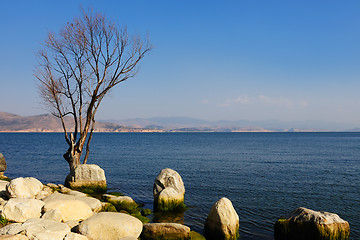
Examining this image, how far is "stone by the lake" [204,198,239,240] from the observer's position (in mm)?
12242

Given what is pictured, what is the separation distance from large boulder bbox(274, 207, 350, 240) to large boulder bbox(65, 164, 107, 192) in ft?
42.3

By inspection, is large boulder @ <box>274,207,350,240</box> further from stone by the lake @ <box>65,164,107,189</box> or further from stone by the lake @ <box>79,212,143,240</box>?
stone by the lake @ <box>65,164,107,189</box>

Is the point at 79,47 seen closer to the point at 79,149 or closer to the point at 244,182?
the point at 79,149

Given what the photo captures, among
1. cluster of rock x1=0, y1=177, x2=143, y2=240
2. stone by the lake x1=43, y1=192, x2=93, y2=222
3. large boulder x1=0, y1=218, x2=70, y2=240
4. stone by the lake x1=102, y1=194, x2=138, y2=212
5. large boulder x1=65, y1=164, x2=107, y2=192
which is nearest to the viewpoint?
large boulder x1=0, y1=218, x2=70, y2=240

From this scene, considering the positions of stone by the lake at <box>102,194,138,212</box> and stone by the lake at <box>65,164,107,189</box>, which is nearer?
stone by the lake at <box>102,194,138,212</box>

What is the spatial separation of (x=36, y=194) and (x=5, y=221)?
147 inches

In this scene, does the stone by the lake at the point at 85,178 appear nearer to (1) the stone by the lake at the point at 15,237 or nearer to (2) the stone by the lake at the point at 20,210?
(2) the stone by the lake at the point at 20,210

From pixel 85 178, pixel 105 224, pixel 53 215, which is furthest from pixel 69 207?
pixel 85 178

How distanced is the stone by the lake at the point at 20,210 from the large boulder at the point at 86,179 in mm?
7680

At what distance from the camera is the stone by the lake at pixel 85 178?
19.9 m

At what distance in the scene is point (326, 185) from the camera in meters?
24.7

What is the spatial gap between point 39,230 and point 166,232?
191 inches

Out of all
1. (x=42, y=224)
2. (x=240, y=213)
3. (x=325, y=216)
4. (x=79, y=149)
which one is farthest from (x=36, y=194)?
(x=325, y=216)

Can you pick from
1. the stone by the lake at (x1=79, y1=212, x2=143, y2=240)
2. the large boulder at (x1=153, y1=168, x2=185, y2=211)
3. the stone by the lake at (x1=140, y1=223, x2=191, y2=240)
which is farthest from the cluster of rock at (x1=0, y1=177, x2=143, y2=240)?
the large boulder at (x1=153, y1=168, x2=185, y2=211)
